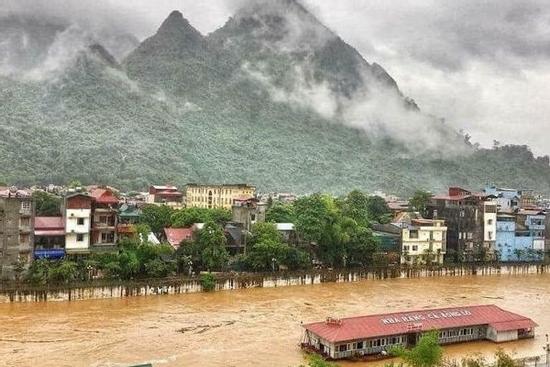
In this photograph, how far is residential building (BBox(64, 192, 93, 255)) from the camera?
5262cm

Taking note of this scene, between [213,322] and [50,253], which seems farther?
[50,253]

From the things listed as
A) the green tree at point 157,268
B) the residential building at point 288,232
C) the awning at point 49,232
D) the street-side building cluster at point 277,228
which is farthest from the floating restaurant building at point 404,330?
the residential building at point 288,232

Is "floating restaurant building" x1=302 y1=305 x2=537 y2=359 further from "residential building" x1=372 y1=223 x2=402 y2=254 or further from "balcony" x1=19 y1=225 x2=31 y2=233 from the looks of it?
"residential building" x1=372 y1=223 x2=402 y2=254

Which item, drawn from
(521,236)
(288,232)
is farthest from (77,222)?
(521,236)

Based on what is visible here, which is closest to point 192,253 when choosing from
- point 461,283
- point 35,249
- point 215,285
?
point 215,285

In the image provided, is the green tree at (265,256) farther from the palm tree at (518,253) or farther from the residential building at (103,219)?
the palm tree at (518,253)

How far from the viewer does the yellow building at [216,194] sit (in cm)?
10312

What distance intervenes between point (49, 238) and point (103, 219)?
200 inches

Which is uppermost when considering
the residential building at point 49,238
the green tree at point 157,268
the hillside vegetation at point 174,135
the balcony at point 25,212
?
the hillside vegetation at point 174,135

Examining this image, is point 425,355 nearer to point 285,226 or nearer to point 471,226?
point 285,226

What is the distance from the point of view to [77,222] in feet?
174

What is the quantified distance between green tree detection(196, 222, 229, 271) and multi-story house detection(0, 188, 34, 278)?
13.9 m

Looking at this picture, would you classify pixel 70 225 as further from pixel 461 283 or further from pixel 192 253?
pixel 461 283

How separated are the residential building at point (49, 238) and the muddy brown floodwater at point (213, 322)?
6306mm
